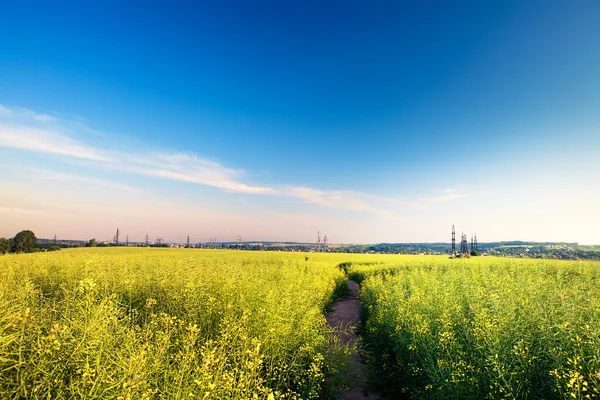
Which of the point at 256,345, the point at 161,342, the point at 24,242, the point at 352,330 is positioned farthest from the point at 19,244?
the point at 256,345

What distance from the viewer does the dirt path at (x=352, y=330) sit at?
7.69m

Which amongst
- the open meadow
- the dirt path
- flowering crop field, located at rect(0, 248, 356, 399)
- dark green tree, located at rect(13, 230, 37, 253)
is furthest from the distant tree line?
the dirt path

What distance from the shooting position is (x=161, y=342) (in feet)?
14.4

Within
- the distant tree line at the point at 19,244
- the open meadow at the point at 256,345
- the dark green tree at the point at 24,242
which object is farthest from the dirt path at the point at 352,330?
the dark green tree at the point at 24,242

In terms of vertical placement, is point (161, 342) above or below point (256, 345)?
above

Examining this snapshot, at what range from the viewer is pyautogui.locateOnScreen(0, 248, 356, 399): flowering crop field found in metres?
3.37

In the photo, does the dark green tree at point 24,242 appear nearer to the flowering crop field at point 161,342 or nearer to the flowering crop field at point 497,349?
the flowering crop field at point 161,342

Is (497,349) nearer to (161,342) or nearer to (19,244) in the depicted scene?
(161,342)

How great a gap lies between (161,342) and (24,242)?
64421mm

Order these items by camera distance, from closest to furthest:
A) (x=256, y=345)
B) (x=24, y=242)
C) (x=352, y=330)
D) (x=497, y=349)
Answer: (x=497, y=349) → (x=256, y=345) → (x=352, y=330) → (x=24, y=242)

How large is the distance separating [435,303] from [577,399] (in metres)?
5.11

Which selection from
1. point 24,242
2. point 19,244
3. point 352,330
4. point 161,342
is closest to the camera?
point 161,342

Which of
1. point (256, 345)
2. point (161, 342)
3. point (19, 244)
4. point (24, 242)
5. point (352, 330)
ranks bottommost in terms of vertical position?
point (352, 330)

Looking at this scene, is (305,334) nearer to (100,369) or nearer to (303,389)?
(303,389)
